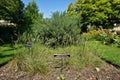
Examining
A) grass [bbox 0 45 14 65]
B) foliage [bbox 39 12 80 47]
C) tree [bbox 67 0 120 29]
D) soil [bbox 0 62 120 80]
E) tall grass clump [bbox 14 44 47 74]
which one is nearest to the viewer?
soil [bbox 0 62 120 80]

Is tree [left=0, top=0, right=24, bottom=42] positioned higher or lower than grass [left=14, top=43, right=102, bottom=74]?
higher

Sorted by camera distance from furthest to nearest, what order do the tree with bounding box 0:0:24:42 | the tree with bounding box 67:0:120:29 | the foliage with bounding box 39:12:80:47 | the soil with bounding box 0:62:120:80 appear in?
the tree with bounding box 67:0:120:29
the tree with bounding box 0:0:24:42
the foliage with bounding box 39:12:80:47
the soil with bounding box 0:62:120:80

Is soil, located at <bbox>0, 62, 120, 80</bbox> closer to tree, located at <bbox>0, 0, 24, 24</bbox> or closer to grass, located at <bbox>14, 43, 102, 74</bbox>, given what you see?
grass, located at <bbox>14, 43, 102, 74</bbox>

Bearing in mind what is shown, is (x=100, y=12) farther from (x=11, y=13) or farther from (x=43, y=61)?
(x=43, y=61)

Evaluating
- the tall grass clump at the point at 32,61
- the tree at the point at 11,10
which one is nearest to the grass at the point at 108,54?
the tall grass clump at the point at 32,61

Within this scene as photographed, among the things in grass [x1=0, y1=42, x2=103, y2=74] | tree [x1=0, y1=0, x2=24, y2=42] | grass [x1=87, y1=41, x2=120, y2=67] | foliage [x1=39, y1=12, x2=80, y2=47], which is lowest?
grass [x1=87, y1=41, x2=120, y2=67]

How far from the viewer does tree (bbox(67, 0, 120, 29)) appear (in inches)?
1388

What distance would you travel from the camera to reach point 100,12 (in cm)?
3584

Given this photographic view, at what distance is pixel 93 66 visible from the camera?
23.8ft

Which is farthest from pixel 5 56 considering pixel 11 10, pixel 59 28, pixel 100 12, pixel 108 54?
pixel 100 12

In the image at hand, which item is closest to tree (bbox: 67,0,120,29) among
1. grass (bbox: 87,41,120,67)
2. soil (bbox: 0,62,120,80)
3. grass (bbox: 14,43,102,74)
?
grass (bbox: 87,41,120,67)

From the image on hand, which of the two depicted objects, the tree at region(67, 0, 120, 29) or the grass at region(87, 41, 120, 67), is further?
the tree at region(67, 0, 120, 29)

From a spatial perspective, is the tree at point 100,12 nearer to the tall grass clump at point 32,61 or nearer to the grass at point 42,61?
the grass at point 42,61

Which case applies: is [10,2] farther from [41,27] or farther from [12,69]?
[12,69]
